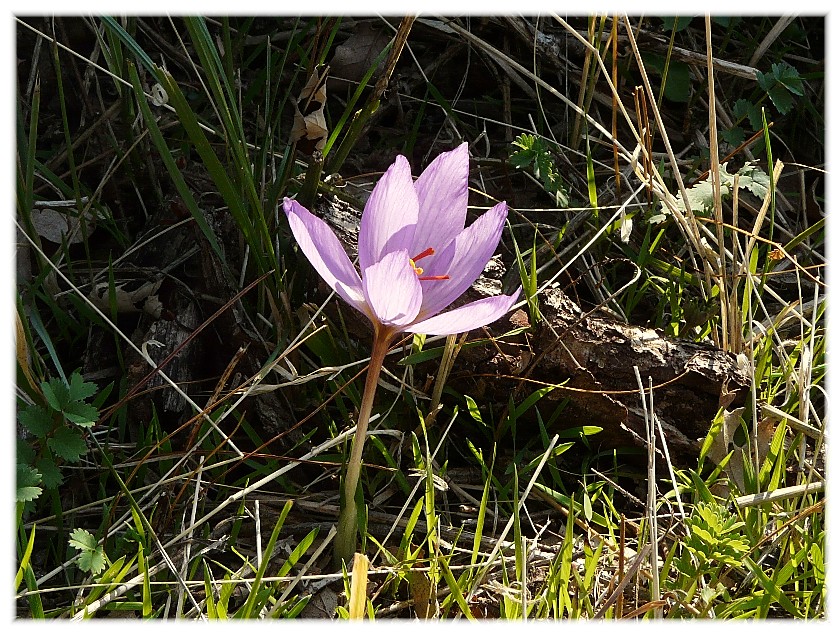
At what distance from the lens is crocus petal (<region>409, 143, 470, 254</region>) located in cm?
126

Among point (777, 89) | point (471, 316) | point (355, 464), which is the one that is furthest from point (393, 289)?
point (777, 89)

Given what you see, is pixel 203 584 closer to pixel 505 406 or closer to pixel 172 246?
pixel 505 406

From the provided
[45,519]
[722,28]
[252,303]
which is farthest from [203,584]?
[722,28]

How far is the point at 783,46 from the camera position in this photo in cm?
245

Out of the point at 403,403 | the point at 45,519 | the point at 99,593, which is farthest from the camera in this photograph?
the point at 403,403

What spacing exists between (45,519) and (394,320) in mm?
719

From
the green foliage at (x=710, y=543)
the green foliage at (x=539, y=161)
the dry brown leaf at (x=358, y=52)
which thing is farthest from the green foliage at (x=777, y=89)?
the green foliage at (x=710, y=543)

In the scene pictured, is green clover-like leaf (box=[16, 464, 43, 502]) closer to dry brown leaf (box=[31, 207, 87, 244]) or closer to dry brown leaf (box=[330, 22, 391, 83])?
dry brown leaf (box=[31, 207, 87, 244])

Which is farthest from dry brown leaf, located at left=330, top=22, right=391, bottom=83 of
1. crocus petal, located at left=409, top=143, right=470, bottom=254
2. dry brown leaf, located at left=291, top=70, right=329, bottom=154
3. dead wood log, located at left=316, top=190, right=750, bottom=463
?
crocus petal, located at left=409, top=143, right=470, bottom=254

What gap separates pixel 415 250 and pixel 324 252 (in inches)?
5.6

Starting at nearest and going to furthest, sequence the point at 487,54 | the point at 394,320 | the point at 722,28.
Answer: the point at 394,320
the point at 487,54
the point at 722,28

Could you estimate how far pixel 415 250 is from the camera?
1265 millimetres

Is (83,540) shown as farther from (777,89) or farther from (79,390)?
(777,89)

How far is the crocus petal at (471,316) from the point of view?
1.13 metres
